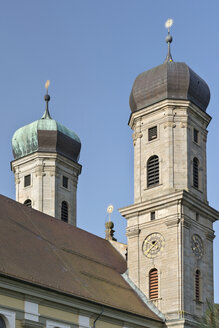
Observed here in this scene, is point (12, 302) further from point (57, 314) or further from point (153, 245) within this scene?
point (153, 245)

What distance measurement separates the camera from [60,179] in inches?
2055

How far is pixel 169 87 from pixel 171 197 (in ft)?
22.0

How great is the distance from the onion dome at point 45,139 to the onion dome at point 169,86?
8868 millimetres

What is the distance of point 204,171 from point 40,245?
12.3 metres

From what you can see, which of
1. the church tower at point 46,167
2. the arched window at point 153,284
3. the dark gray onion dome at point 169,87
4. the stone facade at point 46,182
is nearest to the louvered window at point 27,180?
the church tower at point 46,167

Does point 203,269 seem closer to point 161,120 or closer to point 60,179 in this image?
point 161,120

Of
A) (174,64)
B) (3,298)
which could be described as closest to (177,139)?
(174,64)

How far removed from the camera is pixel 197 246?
41.3m

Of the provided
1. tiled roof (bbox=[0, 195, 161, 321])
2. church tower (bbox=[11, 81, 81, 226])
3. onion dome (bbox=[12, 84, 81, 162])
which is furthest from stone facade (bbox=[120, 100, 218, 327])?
church tower (bbox=[11, 81, 81, 226])

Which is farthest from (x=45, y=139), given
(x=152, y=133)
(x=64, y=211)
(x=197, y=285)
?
(x=197, y=285)

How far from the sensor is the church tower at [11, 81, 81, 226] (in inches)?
2016

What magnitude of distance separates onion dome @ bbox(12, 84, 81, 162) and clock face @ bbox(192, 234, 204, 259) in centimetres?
1422

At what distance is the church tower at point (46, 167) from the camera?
51219 mm

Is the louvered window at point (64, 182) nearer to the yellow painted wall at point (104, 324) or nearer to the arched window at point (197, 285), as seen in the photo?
the arched window at point (197, 285)
